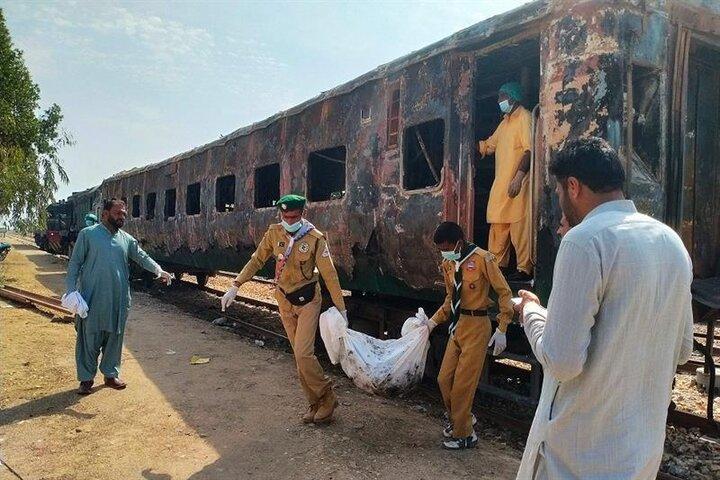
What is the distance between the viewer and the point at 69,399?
498 cm

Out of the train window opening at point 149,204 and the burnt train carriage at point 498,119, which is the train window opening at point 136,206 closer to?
the train window opening at point 149,204

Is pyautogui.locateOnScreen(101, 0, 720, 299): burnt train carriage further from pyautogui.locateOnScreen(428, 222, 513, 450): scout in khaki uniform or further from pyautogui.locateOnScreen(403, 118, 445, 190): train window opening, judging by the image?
pyautogui.locateOnScreen(428, 222, 513, 450): scout in khaki uniform

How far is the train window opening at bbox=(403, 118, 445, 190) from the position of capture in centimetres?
543

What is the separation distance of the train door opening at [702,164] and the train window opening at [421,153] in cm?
227

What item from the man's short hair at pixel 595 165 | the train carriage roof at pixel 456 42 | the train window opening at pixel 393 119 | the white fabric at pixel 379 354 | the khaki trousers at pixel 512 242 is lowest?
the white fabric at pixel 379 354

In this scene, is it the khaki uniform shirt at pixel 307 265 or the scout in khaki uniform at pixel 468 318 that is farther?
the khaki uniform shirt at pixel 307 265

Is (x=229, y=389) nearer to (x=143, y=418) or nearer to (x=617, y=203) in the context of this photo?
(x=143, y=418)

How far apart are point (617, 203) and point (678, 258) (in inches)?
9.3

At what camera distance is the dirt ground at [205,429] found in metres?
3.60

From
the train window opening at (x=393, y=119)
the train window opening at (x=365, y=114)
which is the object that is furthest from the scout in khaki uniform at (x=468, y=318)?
the train window opening at (x=365, y=114)

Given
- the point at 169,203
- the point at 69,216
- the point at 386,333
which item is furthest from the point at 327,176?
the point at 69,216

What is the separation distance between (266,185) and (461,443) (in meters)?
6.31

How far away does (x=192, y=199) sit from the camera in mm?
12258

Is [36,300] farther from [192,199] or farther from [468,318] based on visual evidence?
[468,318]
